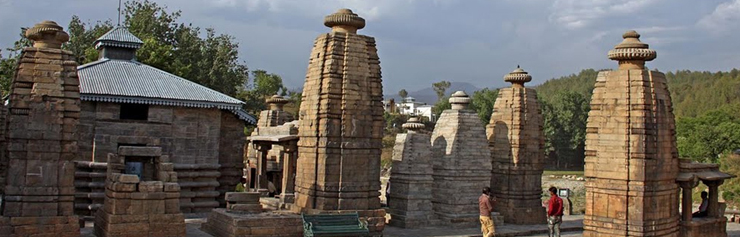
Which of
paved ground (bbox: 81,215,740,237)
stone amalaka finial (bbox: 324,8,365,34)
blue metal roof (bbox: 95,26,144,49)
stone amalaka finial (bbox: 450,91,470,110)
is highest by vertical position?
blue metal roof (bbox: 95,26,144,49)

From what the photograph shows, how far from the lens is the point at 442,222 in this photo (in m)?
19.3

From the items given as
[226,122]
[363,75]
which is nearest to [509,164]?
[363,75]

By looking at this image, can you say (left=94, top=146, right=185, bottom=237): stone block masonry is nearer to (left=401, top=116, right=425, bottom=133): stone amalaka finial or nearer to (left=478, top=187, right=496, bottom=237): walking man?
(left=478, top=187, right=496, bottom=237): walking man

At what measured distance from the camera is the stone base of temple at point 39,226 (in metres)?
12.6

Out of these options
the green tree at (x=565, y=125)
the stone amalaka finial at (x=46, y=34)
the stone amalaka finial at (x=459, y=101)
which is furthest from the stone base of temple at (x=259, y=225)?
the green tree at (x=565, y=125)

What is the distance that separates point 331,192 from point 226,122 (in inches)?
343

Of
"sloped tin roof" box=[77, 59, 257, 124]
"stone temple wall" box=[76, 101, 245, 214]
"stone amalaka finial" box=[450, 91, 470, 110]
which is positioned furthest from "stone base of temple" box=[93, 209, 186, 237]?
"stone amalaka finial" box=[450, 91, 470, 110]

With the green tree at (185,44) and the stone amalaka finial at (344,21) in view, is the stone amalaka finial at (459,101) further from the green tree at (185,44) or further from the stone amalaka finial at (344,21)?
the green tree at (185,44)

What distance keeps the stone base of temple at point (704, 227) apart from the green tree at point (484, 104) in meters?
45.4

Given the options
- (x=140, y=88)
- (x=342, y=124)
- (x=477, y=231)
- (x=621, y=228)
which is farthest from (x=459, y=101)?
(x=140, y=88)

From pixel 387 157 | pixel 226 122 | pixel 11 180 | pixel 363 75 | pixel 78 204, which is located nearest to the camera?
pixel 11 180

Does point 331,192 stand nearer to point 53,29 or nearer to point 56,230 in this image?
point 56,230

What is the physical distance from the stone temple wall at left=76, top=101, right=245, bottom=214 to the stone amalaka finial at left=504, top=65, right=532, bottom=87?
30.2ft

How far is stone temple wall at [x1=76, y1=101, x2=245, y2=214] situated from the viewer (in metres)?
19.9
